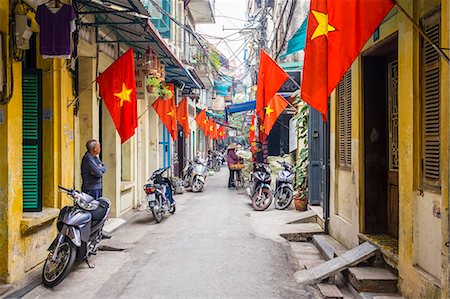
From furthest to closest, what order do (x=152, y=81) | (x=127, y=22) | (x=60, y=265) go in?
(x=152, y=81) → (x=127, y=22) → (x=60, y=265)

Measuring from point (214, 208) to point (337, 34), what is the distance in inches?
370

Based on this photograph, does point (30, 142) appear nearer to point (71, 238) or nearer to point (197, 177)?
point (71, 238)

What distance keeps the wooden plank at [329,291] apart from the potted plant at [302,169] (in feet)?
20.6

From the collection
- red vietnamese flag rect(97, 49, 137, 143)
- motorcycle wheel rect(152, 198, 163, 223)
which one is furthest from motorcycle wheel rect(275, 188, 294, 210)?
red vietnamese flag rect(97, 49, 137, 143)

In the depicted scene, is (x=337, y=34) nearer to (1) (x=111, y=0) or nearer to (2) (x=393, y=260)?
(2) (x=393, y=260)

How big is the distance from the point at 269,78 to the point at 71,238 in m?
5.62

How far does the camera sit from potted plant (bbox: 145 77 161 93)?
1164 centimetres

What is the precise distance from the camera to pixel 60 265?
591cm

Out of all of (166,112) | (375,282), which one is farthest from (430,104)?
(166,112)

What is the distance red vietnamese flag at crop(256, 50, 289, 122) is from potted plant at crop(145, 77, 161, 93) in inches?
104

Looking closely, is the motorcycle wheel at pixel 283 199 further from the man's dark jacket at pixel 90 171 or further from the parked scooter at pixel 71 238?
the parked scooter at pixel 71 238

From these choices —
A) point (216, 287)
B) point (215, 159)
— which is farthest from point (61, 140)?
point (215, 159)

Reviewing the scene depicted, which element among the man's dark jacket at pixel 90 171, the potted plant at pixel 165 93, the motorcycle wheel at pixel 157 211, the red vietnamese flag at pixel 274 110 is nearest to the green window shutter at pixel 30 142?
the man's dark jacket at pixel 90 171

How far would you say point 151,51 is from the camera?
10312 millimetres
